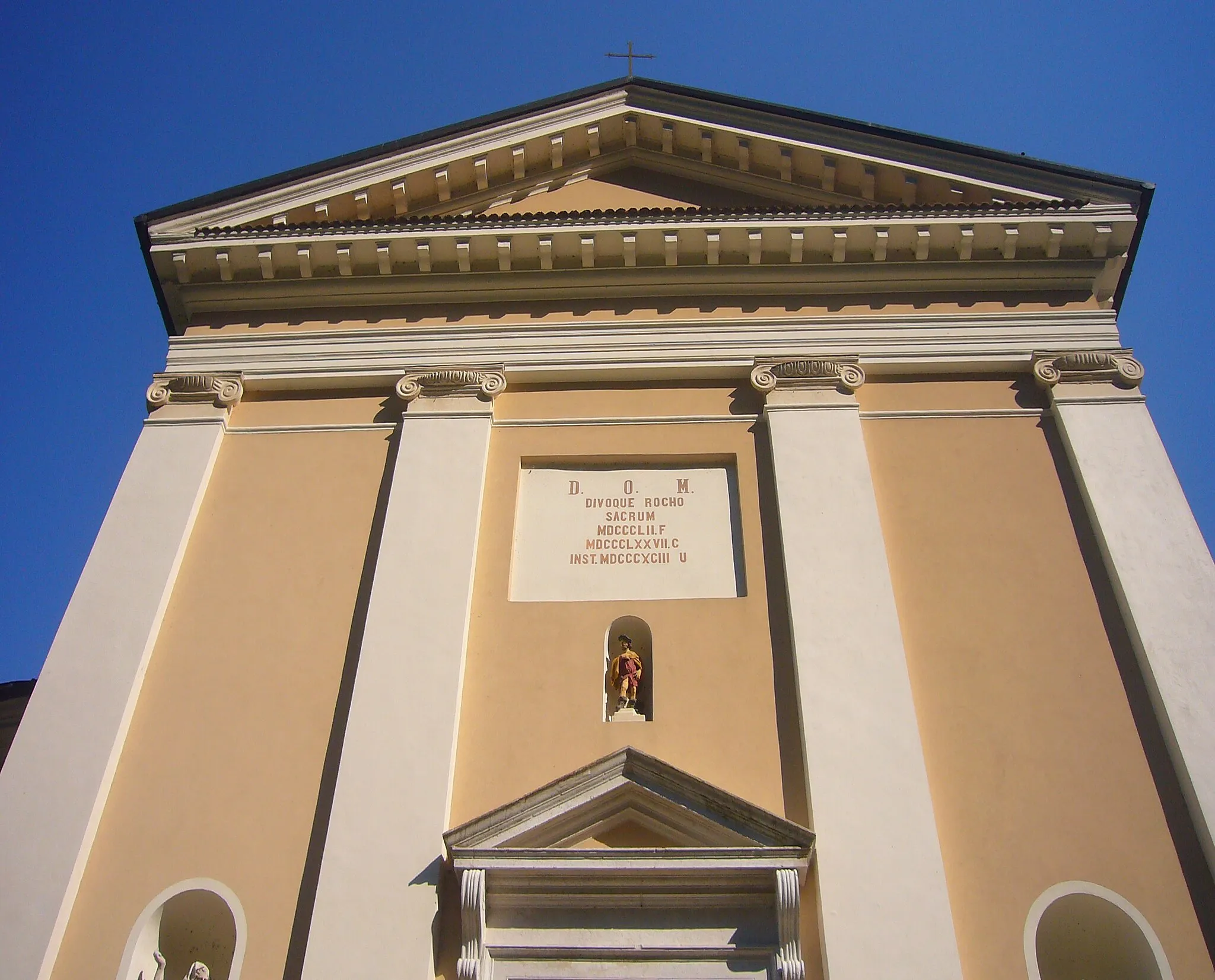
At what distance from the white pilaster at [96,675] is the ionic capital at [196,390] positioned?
11 millimetres

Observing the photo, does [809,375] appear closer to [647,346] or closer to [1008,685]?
[647,346]

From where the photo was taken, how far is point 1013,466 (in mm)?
10211

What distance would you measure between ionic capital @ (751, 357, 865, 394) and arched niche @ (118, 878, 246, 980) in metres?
6.20

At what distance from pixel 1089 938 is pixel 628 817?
3.17 m

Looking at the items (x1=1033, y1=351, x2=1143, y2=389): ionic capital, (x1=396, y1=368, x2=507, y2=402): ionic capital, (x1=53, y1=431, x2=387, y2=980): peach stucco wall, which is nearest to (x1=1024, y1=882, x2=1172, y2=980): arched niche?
(x1=1033, y1=351, x2=1143, y2=389): ionic capital

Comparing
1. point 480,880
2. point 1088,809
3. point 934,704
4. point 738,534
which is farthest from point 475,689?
point 1088,809

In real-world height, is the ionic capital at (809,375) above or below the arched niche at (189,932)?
above

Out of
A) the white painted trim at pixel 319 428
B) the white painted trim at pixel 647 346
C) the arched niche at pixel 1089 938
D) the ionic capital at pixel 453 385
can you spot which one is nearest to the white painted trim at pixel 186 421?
the white painted trim at pixel 319 428

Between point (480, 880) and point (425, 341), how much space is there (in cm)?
576

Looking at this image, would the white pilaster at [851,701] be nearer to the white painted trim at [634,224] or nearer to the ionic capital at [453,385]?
the white painted trim at [634,224]

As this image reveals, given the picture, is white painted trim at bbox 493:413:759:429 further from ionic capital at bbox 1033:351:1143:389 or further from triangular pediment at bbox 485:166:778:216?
triangular pediment at bbox 485:166:778:216

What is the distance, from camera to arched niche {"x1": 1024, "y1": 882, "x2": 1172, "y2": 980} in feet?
24.6

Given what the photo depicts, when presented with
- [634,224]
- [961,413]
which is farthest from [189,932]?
[961,413]

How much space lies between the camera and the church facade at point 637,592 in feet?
25.2
